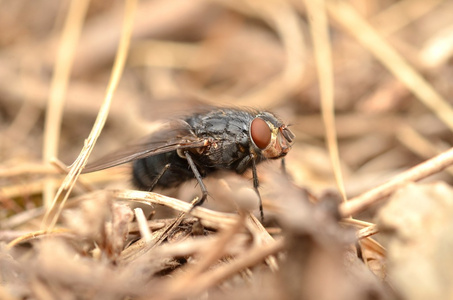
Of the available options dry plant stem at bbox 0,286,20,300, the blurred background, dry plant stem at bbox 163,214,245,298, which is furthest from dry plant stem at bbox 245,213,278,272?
the blurred background

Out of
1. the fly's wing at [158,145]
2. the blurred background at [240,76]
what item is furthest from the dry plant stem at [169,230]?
the blurred background at [240,76]

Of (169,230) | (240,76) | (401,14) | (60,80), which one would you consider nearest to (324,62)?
(240,76)

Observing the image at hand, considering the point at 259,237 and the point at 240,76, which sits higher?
the point at 240,76

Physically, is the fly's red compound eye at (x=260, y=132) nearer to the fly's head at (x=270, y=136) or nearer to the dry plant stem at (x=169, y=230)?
the fly's head at (x=270, y=136)

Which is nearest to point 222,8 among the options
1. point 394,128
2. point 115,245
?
point 394,128

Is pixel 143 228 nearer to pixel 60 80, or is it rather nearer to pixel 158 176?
pixel 158 176

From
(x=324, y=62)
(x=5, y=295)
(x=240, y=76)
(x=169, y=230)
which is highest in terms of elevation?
(x=240, y=76)
